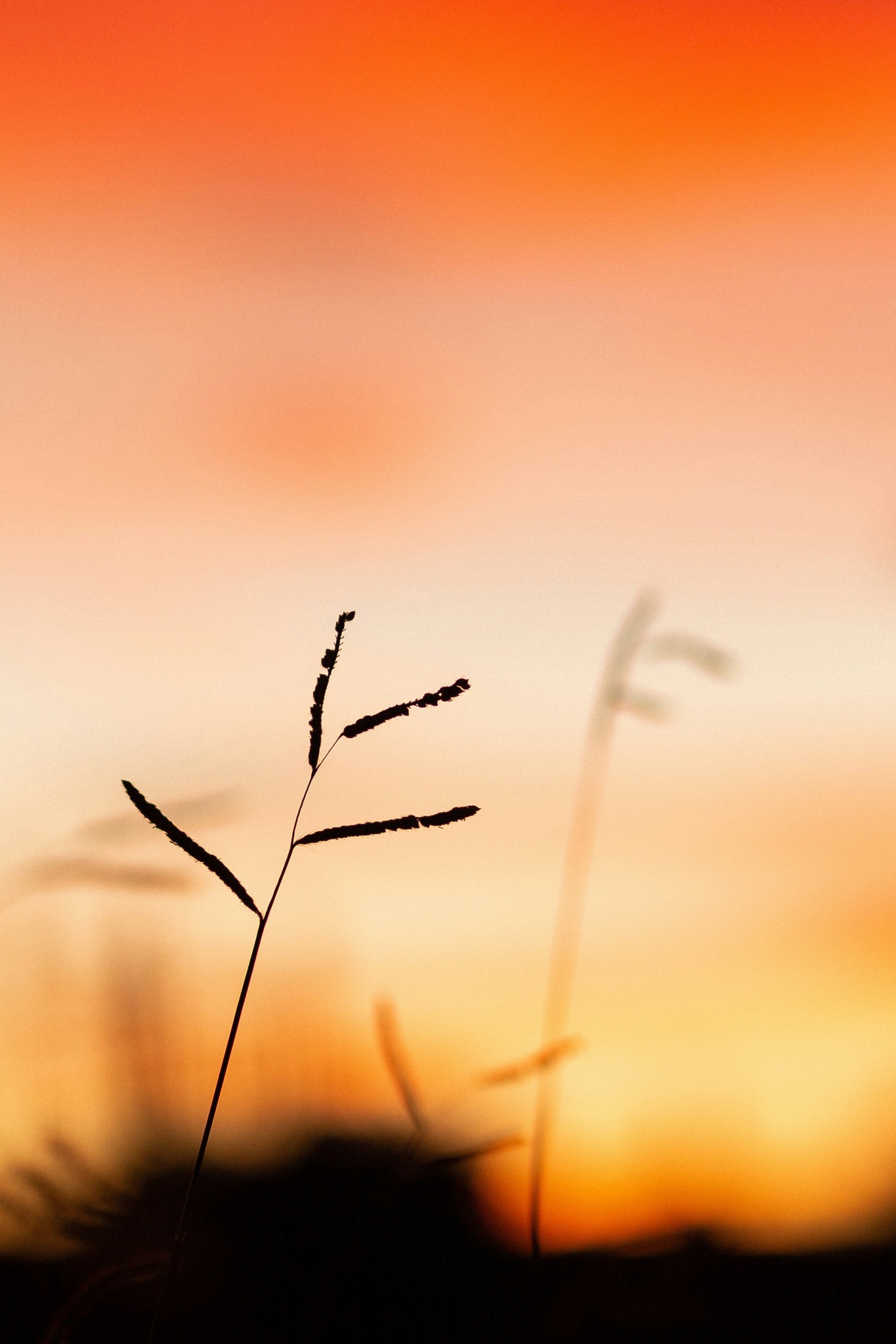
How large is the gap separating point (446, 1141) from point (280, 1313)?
2.22 feet

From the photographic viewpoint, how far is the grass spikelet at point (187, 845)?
0.96 metres

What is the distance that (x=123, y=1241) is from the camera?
1.34 meters

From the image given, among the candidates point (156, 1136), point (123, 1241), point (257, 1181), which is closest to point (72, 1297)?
point (123, 1241)

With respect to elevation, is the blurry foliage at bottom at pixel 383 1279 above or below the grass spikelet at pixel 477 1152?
below

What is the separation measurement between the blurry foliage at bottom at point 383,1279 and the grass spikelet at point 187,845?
0.30m

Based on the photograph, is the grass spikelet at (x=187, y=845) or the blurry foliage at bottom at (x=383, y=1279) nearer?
the grass spikelet at (x=187, y=845)

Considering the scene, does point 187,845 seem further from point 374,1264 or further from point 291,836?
point 374,1264

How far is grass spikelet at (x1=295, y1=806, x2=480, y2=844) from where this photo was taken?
1030 mm

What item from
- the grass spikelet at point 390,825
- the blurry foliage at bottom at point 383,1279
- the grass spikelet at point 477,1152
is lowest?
the blurry foliage at bottom at point 383,1279

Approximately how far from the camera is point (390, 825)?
1108mm

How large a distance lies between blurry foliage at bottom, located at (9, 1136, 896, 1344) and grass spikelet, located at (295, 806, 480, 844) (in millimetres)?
301

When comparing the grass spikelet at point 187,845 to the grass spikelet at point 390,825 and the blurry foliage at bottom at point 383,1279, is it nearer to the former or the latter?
the grass spikelet at point 390,825

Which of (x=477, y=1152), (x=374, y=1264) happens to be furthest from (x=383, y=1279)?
(x=477, y=1152)

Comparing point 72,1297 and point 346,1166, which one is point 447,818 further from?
point 346,1166
